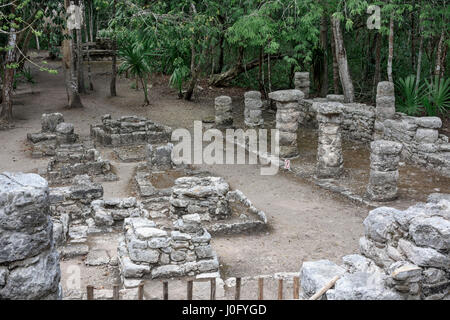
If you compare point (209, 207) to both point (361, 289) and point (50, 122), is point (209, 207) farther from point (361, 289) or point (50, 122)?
point (50, 122)

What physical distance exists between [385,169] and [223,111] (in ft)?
27.9

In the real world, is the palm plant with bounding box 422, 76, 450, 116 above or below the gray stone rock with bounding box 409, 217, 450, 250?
above

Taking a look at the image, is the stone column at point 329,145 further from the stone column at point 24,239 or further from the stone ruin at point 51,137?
the stone column at point 24,239

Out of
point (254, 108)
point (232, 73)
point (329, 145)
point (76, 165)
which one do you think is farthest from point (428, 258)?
point (232, 73)

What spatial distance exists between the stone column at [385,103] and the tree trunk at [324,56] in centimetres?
453

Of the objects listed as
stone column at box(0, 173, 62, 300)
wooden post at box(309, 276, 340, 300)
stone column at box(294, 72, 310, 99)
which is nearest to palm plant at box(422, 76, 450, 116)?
stone column at box(294, 72, 310, 99)

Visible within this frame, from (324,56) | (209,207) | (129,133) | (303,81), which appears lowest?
(209,207)

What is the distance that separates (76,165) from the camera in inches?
557

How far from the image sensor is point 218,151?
54.6 ft

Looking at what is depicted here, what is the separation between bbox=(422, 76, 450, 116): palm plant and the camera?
16.2m

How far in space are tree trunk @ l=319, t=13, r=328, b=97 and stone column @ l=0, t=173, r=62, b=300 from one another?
1582 cm

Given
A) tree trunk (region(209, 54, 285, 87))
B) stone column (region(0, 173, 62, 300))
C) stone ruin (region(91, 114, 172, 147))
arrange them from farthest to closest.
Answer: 1. tree trunk (region(209, 54, 285, 87))
2. stone ruin (region(91, 114, 172, 147))
3. stone column (region(0, 173, 62, 300))

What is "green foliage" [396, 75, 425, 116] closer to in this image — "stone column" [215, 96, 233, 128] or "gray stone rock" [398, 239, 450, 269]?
"stone column" [215, 96, 233, 128]

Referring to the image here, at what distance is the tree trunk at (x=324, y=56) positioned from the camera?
1991 centimetres
